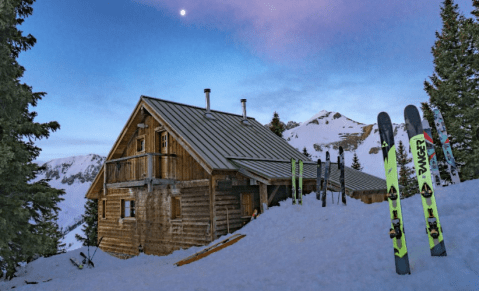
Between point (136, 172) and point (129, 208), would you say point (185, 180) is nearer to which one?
point (136, 172)

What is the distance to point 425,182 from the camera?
5875 millimetres

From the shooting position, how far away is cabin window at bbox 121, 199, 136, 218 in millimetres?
18188

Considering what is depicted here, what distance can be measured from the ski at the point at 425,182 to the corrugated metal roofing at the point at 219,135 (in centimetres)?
813

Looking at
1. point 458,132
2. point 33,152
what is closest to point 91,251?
point 33,152

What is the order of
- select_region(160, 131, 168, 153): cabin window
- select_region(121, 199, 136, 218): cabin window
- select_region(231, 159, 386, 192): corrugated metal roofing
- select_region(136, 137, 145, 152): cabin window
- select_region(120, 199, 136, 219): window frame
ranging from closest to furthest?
select_region(231, 159, 386, 192): corrugated metal roofing < select_region(160, 131, 168, 153): cabin window < select_region(120, 199, 136, 219): window frame < select_region(121, 199, 136, 218): cabin window < select_region(136, 137, 145, 152): cabin window

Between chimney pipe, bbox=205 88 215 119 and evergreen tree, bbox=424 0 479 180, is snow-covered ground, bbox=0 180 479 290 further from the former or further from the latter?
evergreen tree, bbox=424 0 479 180

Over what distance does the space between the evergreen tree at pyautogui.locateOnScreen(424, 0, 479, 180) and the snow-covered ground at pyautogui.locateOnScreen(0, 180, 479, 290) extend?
11620mm

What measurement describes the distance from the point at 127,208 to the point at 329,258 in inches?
570

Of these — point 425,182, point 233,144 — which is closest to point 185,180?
point 233,144

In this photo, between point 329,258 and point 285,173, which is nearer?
point 329,258

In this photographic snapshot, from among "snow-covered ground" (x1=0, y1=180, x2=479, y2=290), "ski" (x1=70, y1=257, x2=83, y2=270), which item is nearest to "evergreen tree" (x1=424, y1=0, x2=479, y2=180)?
"snow-covered ground" (x1=0, y1=180, x2=479, y2=290)

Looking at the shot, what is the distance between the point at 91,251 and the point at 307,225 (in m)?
11.7

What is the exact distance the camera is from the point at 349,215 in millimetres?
A: 10172

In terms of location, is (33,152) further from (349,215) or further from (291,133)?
(291,133)
